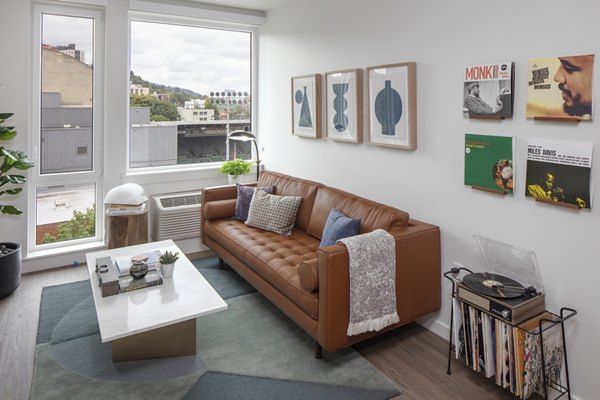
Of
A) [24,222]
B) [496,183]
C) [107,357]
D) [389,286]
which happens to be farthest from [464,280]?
[24,222]

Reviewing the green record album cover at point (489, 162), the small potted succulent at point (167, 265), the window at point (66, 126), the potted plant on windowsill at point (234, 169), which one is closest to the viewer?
the green record album cover at point (489, 162)

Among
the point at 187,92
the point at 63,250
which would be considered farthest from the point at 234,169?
the point at 63,250

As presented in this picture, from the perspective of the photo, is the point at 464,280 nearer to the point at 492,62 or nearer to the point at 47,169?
the point at 492,62

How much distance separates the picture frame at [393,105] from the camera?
2980 mm

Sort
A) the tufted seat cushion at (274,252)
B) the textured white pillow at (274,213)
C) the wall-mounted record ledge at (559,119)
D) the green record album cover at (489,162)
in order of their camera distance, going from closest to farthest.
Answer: the wall-mounted record ledge at (559,119) → the green record album cover at (489,162) → the tufted seat cushion at (274,252) → the textured white pillow at (274,213)

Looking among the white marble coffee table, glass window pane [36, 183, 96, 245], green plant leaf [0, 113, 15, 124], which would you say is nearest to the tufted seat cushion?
the white marble coffee table

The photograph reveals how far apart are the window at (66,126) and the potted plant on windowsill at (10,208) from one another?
0.39 metres

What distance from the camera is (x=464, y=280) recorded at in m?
2.36

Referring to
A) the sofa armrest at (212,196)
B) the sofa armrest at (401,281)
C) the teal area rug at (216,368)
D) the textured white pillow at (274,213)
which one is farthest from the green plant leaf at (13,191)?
the sofa armrest at (401,281)

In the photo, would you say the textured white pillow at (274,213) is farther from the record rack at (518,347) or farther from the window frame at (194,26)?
the record rack at (518,347)

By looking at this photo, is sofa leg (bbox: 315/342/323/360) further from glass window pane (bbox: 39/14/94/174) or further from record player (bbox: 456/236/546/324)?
glass window pane (bbox: 39/14/94/174)

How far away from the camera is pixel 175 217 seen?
444 cm

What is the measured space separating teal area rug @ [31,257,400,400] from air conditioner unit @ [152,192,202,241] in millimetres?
1368

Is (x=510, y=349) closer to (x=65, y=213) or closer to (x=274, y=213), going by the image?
(x=274, y=213)
